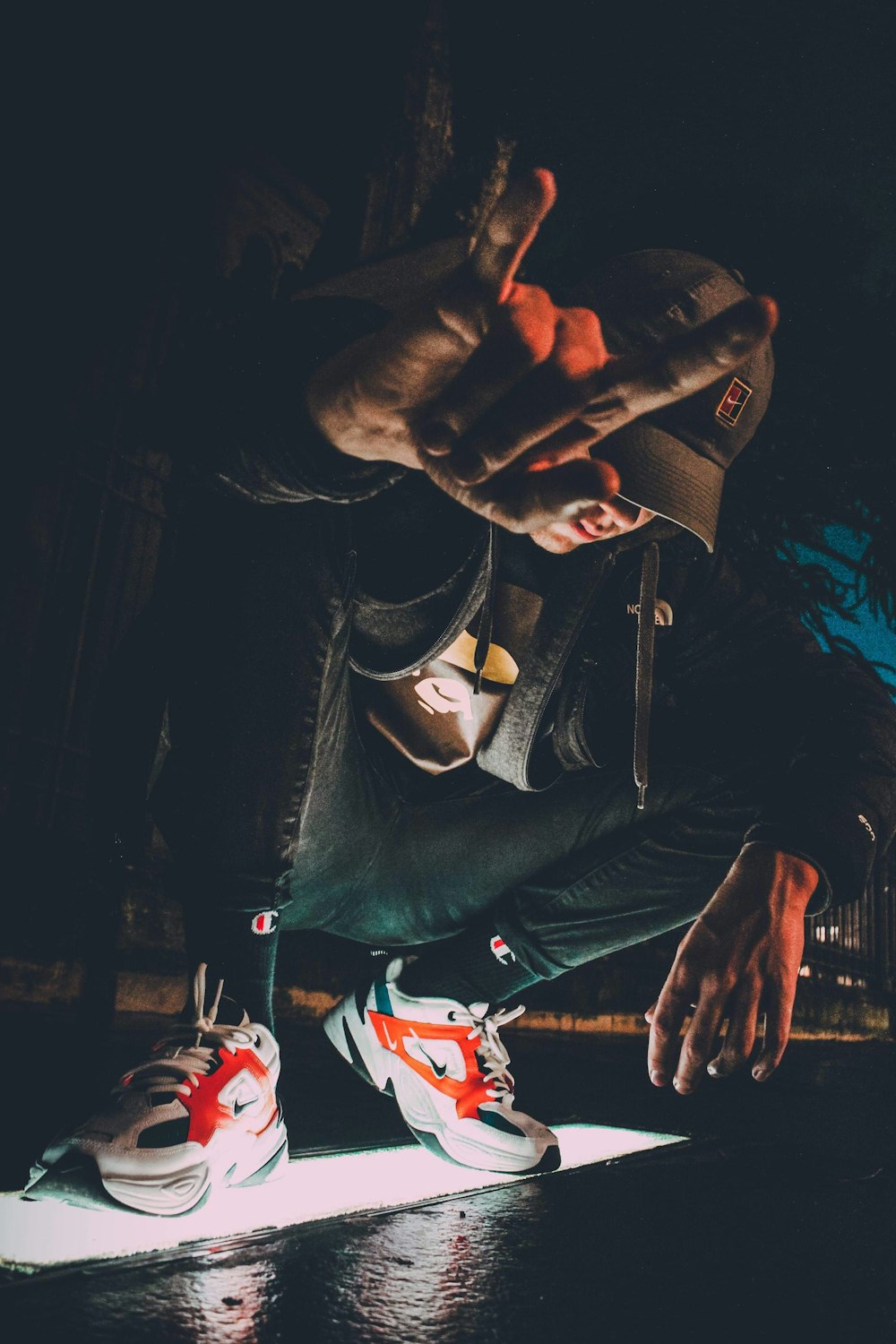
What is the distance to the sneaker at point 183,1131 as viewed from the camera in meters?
0.83

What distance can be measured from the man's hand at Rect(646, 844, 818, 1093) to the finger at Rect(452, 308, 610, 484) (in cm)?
58

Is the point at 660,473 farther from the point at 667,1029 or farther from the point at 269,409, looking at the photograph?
the point at 667,1029

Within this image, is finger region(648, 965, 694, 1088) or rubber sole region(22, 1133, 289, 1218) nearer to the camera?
rubber sole region(22, 1133, 289, 1218)

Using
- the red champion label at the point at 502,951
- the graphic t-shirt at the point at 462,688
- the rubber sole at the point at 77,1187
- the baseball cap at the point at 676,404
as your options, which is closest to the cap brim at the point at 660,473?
the baseball cap at the point at 676,404

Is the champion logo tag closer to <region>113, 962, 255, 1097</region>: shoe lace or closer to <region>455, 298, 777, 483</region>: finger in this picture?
<region>113, 962, 255, 1097</region>: shoe lace

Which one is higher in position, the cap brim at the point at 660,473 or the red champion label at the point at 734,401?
the red champion label at the point at 734,401

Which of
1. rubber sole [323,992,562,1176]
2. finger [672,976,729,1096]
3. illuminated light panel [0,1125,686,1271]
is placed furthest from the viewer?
rubber sole [323,992,562,1176]

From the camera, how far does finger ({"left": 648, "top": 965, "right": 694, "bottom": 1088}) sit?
101 centimetres

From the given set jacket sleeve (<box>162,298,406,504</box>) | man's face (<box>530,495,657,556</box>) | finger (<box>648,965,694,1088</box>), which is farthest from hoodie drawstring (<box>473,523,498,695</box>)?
finger (<box>648,965,694,1088</box>)

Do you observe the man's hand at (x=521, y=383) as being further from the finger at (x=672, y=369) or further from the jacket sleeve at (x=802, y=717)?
the jacket sleeve at (x=802, y=717)

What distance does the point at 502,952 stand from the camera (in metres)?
1.50

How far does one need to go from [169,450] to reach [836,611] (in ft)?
14.3

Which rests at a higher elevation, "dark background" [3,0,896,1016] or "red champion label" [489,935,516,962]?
"dark background" [3,0,896,1016]

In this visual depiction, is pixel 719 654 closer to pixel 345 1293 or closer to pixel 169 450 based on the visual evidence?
pixel 169 450
